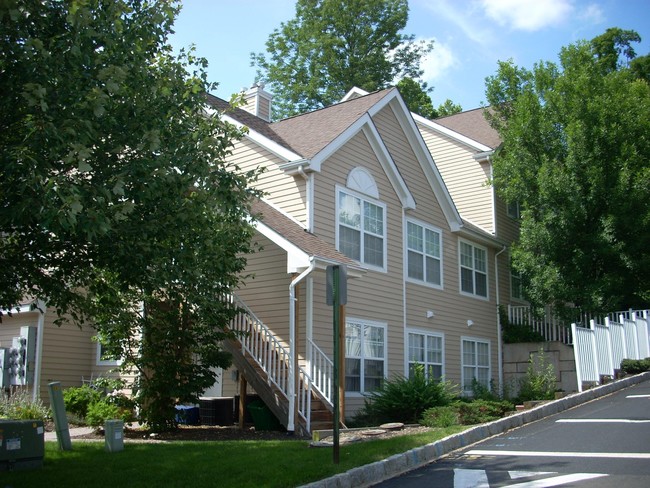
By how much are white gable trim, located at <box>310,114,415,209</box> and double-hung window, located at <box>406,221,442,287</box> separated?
3.15 feet

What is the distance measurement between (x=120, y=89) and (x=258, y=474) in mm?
4836

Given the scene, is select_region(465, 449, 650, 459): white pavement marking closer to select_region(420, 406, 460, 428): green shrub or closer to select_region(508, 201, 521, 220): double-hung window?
select_region(420, 406, 460, 428): green shrub

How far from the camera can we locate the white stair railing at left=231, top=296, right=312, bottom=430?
1348 cm

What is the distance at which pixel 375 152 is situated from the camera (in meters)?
18.0

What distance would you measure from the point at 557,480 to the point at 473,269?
15.0 m

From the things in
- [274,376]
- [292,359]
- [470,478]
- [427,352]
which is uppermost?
[427,352]

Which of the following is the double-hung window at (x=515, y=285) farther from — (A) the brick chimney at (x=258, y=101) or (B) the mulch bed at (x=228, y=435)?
(B) the mulch bed at (x=228, y=435)

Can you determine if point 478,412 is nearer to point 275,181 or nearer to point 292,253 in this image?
point 292,253

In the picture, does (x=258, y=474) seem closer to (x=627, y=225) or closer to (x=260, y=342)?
(x=260, y=342)

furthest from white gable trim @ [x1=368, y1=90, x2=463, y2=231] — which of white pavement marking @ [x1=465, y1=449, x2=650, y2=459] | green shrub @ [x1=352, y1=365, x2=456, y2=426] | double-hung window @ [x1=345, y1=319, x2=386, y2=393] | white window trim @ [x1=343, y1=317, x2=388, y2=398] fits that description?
white pavement marking @ [x1=465, y1=449, x2=650, y2=459]

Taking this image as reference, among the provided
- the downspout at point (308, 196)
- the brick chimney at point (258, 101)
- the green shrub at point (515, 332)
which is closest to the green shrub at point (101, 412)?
the downspout at point (308, 196)

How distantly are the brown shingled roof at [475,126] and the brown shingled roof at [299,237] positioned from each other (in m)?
12.2

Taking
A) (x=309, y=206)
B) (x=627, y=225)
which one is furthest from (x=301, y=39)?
(x=309, y=206)

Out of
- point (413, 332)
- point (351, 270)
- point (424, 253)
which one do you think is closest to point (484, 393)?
point (413, 332)
